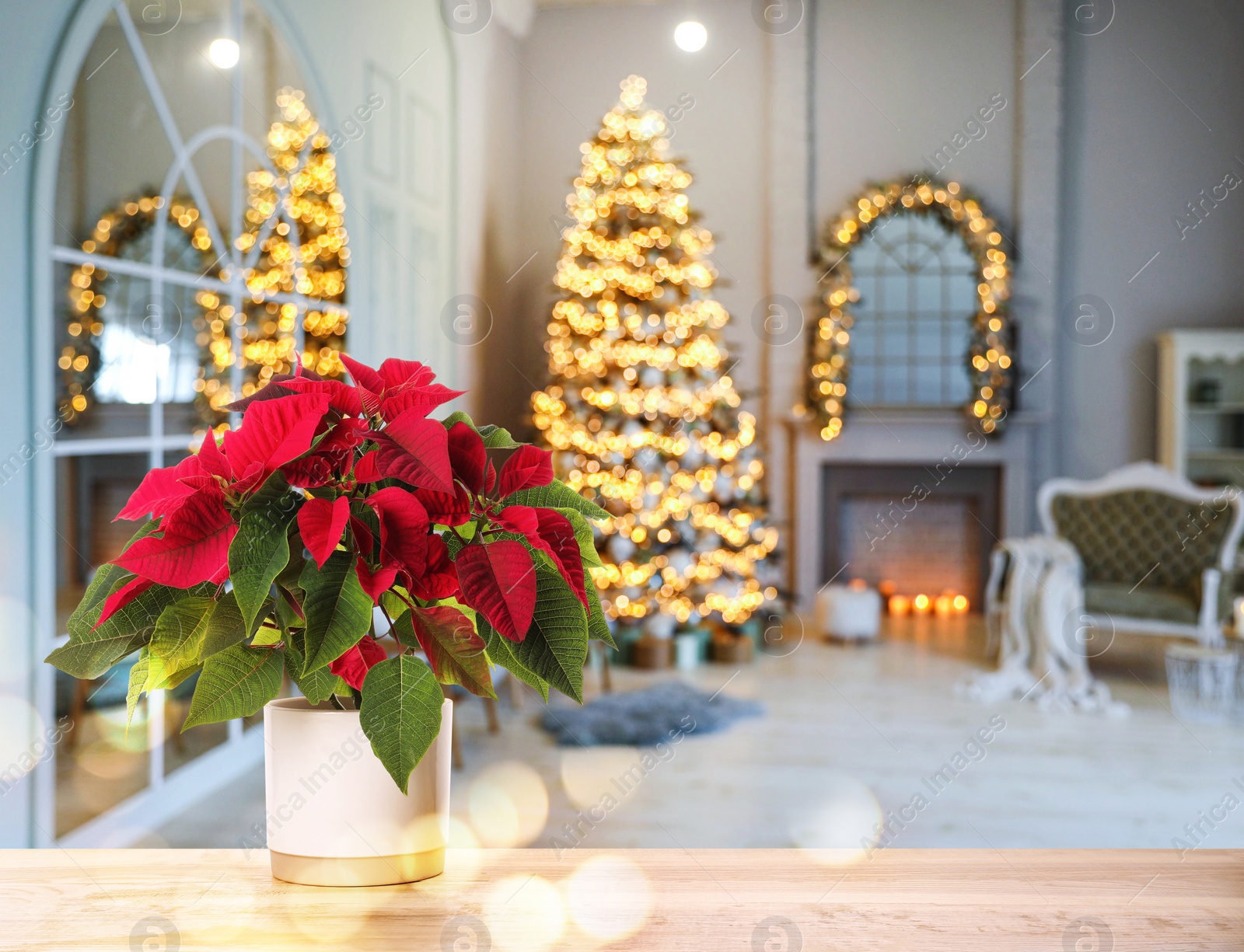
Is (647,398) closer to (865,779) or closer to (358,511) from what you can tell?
(865,779)

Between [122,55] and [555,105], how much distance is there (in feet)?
14.5

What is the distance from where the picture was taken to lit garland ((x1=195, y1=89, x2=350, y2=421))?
308cm

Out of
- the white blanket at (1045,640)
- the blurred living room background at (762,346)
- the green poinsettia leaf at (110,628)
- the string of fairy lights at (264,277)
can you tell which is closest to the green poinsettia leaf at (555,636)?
the green poinsettia leaf at (110,628)

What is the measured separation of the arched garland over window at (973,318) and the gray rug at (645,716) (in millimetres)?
2609

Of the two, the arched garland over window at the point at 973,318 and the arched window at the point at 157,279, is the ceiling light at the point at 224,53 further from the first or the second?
the arched garland over window at the point at 973,318

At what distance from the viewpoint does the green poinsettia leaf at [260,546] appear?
52cm

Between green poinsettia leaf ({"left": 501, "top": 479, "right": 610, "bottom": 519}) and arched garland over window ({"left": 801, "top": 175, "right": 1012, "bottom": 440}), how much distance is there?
18.8 feet

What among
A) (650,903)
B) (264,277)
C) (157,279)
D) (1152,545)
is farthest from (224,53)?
(1152,545)

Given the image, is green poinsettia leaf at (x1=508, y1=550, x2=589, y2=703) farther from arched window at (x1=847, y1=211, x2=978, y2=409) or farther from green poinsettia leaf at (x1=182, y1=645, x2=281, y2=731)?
arched window at (x1=847, y1=211, x2=978, y2=409)

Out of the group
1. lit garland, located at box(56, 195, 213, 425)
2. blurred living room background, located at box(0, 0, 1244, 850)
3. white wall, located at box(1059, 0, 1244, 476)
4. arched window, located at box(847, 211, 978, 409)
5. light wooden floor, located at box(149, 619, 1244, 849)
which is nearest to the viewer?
lit garland, located at box(56, 195, 213, 425)

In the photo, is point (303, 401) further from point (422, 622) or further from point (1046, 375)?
point (1046, 375)

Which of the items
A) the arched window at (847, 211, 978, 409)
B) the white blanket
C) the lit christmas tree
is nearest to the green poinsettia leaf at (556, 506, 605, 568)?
the white blanket

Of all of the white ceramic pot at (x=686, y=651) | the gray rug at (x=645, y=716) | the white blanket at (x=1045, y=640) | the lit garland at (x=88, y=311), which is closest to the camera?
the lit garland at (x=88, y=311)

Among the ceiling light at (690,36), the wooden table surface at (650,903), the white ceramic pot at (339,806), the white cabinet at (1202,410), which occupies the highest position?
the ceiling light at (690,36)
